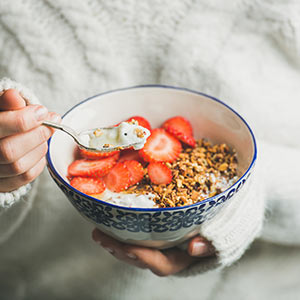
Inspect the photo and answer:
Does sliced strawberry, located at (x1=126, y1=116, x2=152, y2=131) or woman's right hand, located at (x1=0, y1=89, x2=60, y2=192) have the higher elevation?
woman's right hand, located at (x1=0, y1=89, x2=60, y2=192)

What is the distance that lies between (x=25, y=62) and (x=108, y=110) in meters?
0.24

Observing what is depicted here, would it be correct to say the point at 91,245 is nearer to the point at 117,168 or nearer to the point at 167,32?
the point at 117,168

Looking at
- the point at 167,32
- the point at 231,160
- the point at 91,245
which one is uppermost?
the point at 167,32

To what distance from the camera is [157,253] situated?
0.66 m

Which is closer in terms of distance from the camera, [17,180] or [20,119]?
[20,119]

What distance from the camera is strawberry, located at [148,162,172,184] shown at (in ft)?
1.98

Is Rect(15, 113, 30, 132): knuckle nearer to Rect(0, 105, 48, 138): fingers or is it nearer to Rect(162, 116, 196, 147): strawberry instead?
Rect(0, 105, 48, 138): fingers

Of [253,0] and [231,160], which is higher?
[253,0]

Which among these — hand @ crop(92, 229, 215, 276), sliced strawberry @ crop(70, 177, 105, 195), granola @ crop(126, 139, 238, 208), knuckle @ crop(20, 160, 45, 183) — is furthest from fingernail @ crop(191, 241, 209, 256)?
knuckle @ crop(20, 160, 45, 183)

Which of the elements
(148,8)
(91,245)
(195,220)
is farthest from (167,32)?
(91,245)

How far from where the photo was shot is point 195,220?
0.52 meters

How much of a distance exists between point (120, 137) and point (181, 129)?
178mm

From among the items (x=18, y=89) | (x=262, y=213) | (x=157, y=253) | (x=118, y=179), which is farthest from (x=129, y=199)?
(x=262, y=213)

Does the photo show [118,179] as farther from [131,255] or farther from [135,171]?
[131,255]
